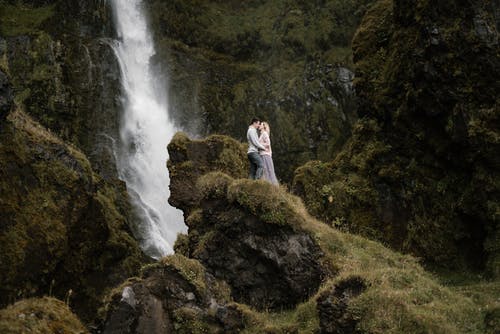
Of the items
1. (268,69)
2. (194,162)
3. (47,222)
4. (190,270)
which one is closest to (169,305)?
(190,270)

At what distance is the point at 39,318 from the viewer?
34.1 feet

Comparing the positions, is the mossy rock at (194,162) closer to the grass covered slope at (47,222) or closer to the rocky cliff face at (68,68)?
the grass covered slope at (47,222)

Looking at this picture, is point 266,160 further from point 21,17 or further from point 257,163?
point 21,17

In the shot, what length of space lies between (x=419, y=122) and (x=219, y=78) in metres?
24.8

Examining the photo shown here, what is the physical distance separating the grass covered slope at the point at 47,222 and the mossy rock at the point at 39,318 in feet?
5.68

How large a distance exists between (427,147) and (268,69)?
24850mm

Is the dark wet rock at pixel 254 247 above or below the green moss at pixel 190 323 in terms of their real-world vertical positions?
above

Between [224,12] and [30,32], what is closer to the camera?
[30,32]

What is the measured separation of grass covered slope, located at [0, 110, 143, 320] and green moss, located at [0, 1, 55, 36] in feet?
72.0

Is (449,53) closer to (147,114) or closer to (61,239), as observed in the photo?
(61,239)

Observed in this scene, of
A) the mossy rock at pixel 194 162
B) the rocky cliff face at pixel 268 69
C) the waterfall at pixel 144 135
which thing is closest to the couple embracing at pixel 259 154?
the mossy rock at pixel 194 162

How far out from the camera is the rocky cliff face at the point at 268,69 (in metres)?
39.8

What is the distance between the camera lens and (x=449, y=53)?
17.4 metres

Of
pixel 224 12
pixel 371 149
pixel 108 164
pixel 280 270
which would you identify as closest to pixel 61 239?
pixel 280 270
